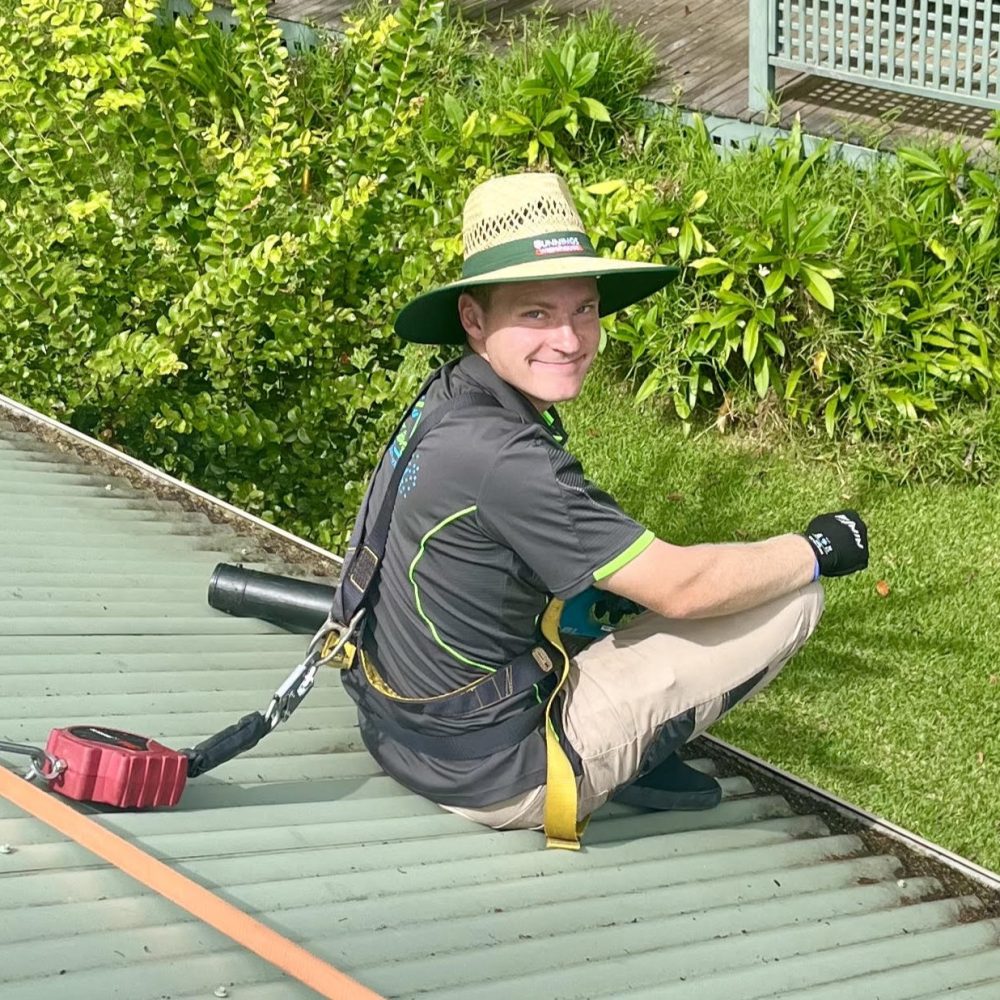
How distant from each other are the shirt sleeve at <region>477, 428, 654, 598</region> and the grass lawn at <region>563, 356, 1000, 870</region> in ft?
6.39

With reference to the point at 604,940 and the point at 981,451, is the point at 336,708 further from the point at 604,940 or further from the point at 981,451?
the point at 981,451

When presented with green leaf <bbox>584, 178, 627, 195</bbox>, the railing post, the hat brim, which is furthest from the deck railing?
the hat brim

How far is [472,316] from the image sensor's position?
3.22 metres

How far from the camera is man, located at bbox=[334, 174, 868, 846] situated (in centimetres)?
298

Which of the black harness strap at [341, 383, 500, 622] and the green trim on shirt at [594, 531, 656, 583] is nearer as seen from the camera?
the green trim on shirt at [594, 531, 656, 583]

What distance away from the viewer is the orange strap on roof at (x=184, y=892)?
2.42 meters

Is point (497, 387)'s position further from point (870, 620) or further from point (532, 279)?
point (870, 620)

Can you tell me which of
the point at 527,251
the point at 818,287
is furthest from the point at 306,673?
the point at 818,287

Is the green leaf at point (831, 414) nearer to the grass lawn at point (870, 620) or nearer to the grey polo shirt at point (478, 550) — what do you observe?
the grass lawn at point (870, 620)

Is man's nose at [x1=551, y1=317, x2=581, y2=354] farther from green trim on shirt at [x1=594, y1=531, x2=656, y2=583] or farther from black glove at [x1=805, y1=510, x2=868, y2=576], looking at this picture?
black glove at [x1=805, y1=510, x2=868, y2=576]

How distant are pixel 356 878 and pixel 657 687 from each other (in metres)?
0.78

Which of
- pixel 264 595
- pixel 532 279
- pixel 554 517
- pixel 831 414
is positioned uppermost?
pixel 532 279

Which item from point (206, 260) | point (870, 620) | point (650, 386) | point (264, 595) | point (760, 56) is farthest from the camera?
point (760, 56)

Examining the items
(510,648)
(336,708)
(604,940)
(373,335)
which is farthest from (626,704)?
(373,335)
